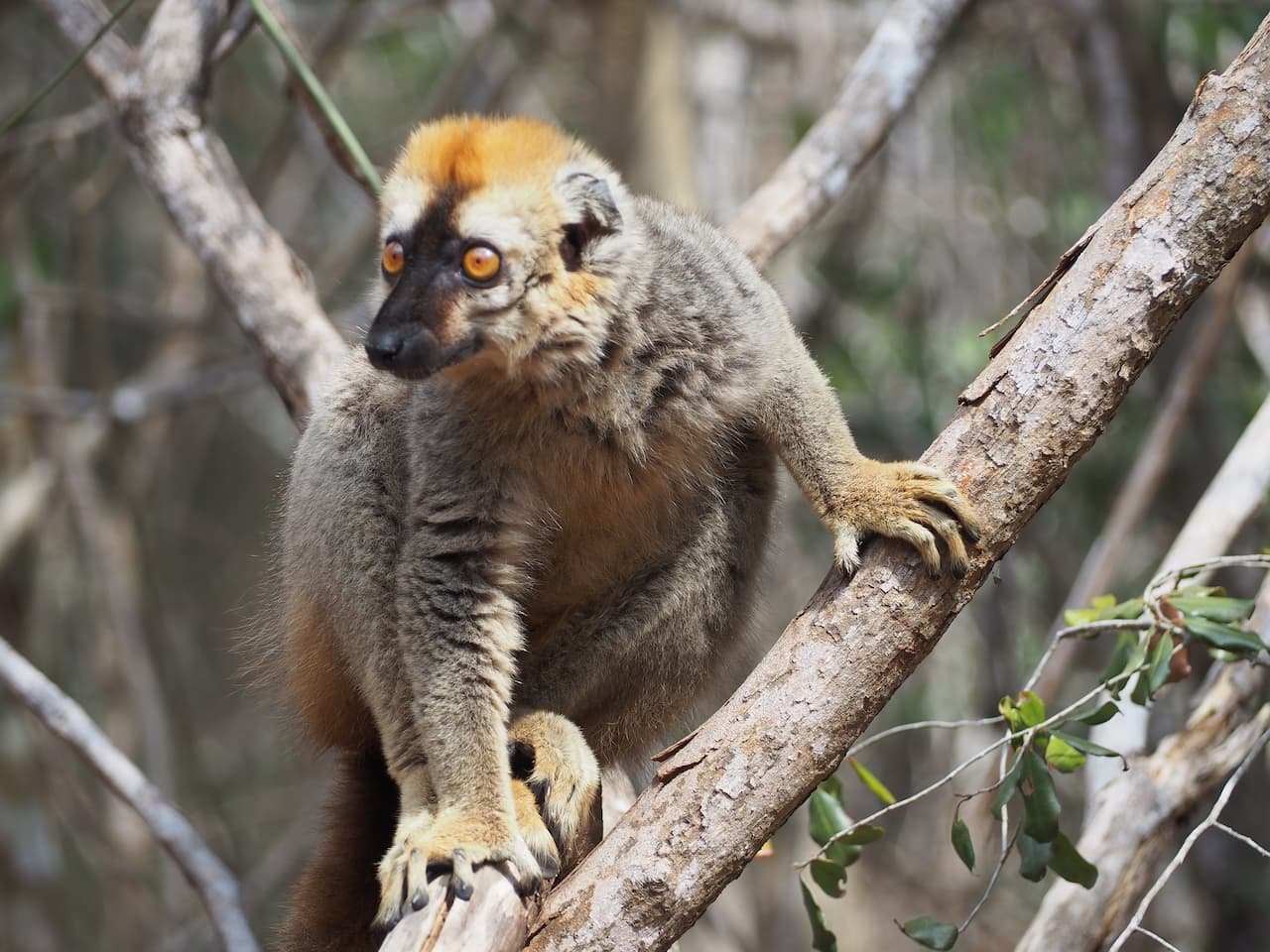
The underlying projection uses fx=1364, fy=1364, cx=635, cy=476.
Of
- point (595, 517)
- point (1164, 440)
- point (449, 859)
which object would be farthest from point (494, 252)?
point (1164, 440)

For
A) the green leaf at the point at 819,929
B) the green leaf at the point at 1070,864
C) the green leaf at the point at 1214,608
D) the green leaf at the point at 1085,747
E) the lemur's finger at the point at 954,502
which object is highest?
the green leaf at the point at 1214,608

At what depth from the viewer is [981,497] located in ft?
9.52

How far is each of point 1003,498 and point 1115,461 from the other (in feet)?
15.4

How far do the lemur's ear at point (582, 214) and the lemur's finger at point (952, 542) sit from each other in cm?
112

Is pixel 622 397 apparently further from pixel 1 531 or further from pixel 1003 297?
pixel 1003 297

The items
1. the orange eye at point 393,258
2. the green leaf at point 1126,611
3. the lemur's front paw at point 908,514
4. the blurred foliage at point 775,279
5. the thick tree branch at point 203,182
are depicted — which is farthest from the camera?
the blurred foliage at point 775,279

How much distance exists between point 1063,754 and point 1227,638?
48cm

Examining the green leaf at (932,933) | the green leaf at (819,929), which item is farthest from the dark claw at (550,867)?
the green leaf at (932,933)

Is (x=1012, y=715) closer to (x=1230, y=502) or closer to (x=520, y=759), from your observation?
(x=520, y=759)

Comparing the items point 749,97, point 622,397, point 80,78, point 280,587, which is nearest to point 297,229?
point 80,78

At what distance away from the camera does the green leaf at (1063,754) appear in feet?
10.9

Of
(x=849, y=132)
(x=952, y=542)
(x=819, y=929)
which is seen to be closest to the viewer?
(x=952, y=542)

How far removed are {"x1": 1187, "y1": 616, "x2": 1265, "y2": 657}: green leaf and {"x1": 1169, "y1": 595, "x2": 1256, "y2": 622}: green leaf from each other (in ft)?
0.09

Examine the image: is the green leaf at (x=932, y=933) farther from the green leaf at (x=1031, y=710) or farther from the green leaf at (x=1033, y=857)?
the green leaf at (x=1031, y=710)
